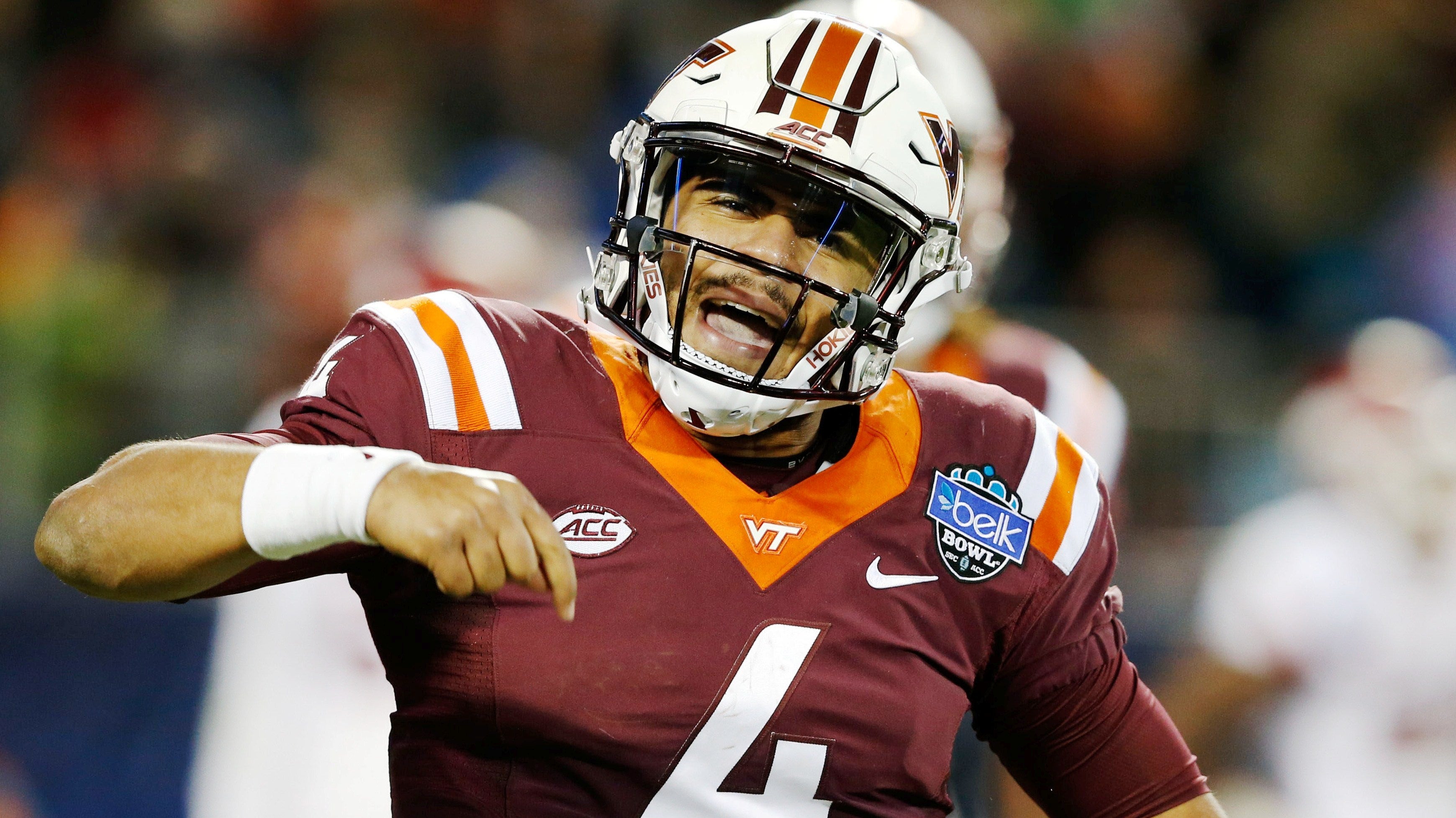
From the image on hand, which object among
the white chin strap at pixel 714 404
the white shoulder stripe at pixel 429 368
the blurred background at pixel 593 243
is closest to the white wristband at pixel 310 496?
the white shoulder stripe at pixel 429 368

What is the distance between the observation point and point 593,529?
6.13 feet

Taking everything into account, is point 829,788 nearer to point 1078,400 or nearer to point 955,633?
point 955,633

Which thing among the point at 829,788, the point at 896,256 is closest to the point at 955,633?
the point at 829,788

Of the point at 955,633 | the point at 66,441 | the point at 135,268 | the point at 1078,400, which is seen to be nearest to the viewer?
the point at 955,633

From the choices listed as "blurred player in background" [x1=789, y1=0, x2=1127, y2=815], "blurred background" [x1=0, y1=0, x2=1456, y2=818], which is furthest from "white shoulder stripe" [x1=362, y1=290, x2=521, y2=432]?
"blurred background" [x1=0, y1=0, x2=1456, y2=818]

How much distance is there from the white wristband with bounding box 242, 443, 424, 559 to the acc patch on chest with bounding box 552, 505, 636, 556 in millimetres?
346

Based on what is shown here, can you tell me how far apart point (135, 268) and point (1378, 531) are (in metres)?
3.51

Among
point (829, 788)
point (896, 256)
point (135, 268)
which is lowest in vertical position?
point (135, 268)

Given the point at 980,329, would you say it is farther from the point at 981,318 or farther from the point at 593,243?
the point at 593,243

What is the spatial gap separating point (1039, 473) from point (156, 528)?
1.11 meters

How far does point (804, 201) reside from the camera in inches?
79.9

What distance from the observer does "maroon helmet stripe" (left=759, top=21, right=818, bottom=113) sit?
2.05 metres

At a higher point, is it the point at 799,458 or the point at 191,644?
the point at 799,458

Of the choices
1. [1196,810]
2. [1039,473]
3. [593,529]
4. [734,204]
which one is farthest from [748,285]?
[1196,810]
